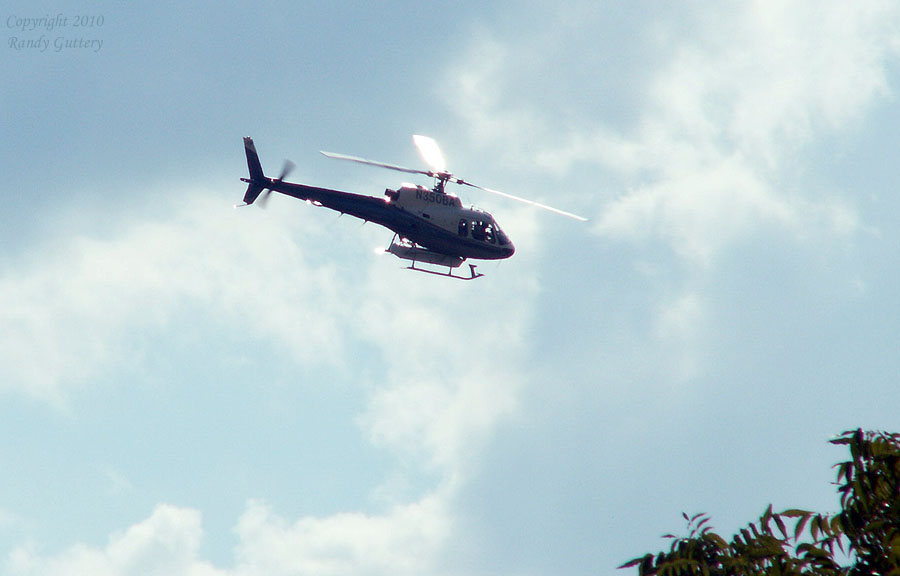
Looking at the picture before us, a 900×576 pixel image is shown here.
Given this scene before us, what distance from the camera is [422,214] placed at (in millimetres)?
70562

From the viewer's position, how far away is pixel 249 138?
71.9 metres

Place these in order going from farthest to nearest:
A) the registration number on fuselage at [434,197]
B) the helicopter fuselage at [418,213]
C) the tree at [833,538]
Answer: the registration number on fuselage at [434,197], the helicopter fuselage at [418,213], the tree at [833,538]

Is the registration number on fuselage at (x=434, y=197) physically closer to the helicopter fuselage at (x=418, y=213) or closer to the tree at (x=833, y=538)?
the helicopter fuselage at (x=418, y=213)

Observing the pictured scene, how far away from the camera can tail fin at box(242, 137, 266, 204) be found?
228 ft

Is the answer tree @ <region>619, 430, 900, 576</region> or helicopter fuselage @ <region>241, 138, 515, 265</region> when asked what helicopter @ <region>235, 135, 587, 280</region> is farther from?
tree @ <region>619, 430, 900, 576</region>

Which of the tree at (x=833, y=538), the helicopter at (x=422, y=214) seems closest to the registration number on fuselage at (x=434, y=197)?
the helicopter at (x=422, y=214)

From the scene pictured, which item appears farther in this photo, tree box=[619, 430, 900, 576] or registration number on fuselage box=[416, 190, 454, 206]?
registration number on fuselage box=[416, 190, 454, 206]

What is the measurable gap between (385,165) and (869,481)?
5544cm

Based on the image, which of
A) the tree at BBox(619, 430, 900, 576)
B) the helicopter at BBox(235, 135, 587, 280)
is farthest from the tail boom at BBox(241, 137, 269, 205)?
the tree at BBox(619, 430, 900, 576)

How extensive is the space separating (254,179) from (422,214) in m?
11.8

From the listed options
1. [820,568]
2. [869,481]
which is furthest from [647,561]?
[869,481]

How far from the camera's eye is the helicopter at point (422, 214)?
225 ft

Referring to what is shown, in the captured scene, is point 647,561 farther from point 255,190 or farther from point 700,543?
point 255,190

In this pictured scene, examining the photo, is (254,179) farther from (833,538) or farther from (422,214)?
(833,538)
